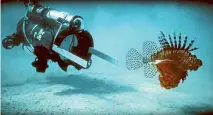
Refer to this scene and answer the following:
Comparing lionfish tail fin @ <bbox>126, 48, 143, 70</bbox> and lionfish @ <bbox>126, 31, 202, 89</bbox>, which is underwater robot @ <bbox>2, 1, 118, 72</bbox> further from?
lionfish @ <bbox>126, 31, 202, 89</bbox>

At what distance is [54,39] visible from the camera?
2.97 m

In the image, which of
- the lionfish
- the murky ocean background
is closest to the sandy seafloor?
the murky ocean background

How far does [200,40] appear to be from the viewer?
306 cm

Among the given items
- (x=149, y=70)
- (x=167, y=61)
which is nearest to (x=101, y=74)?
(x=149, y=70)

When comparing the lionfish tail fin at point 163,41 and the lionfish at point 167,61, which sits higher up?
the lionfish tail fin at point 163,41

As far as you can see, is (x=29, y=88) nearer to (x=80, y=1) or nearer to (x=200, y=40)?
(x=80, y=1)

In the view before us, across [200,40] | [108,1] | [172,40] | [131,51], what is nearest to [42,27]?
[108,1]

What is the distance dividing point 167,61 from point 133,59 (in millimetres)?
321

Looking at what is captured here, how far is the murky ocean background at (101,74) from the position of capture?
296cm

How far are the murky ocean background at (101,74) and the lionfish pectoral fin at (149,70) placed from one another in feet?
0.13

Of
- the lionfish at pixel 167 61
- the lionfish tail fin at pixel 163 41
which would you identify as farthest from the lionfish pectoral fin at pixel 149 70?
the lionfish tail fin at pixel 163 41

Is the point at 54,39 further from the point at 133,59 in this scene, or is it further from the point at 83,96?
the point at 133,59

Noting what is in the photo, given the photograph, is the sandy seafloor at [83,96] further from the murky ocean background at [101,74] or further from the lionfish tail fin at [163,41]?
the lionfish tail fin at [163,41]

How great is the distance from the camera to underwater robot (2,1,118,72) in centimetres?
296
